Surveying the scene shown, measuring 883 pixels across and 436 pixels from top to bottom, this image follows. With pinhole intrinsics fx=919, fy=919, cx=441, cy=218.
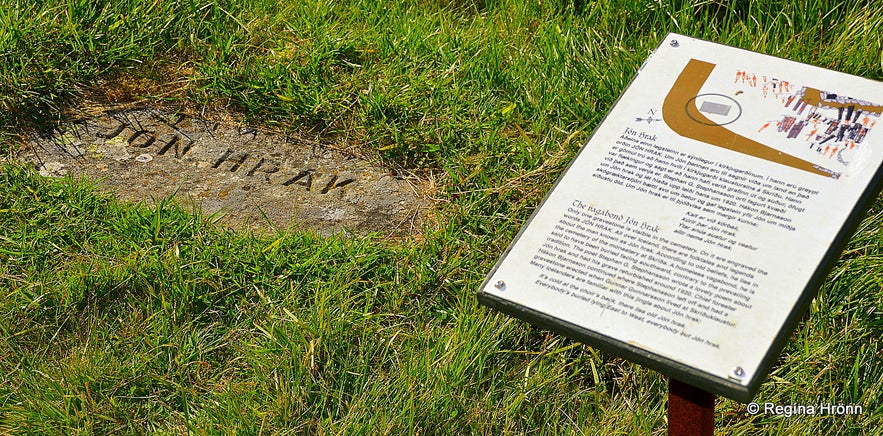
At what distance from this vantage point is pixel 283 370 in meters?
2.28

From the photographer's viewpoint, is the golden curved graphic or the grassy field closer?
the golden curved graphic

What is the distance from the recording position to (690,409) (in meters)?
1.75

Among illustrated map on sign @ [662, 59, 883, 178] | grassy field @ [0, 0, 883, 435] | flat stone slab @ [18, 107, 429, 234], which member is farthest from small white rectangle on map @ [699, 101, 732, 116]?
flat stone slab @ [18, 107, 429, 234]

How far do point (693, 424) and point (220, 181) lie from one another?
179 cm

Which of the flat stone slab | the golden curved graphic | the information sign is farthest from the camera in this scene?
the flat stone slab

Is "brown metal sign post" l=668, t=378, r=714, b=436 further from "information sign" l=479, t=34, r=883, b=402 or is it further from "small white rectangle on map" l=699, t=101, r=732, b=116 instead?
"small white rectangle on map" l=699, t=101, r=732, b=116

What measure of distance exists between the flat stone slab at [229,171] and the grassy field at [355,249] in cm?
8

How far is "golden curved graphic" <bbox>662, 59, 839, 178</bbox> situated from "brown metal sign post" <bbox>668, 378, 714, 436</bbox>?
53 cm

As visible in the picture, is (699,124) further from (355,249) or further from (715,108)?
(355,249)

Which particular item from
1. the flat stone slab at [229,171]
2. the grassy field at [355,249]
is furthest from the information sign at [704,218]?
the flat stone slab at [229,171]

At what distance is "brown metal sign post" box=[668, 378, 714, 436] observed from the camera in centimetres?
174

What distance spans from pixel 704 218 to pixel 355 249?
112 cm

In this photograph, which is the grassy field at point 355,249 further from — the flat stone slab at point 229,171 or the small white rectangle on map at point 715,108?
the small white rectangle on map at point 715,108

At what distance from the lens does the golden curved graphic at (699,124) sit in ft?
6.32
